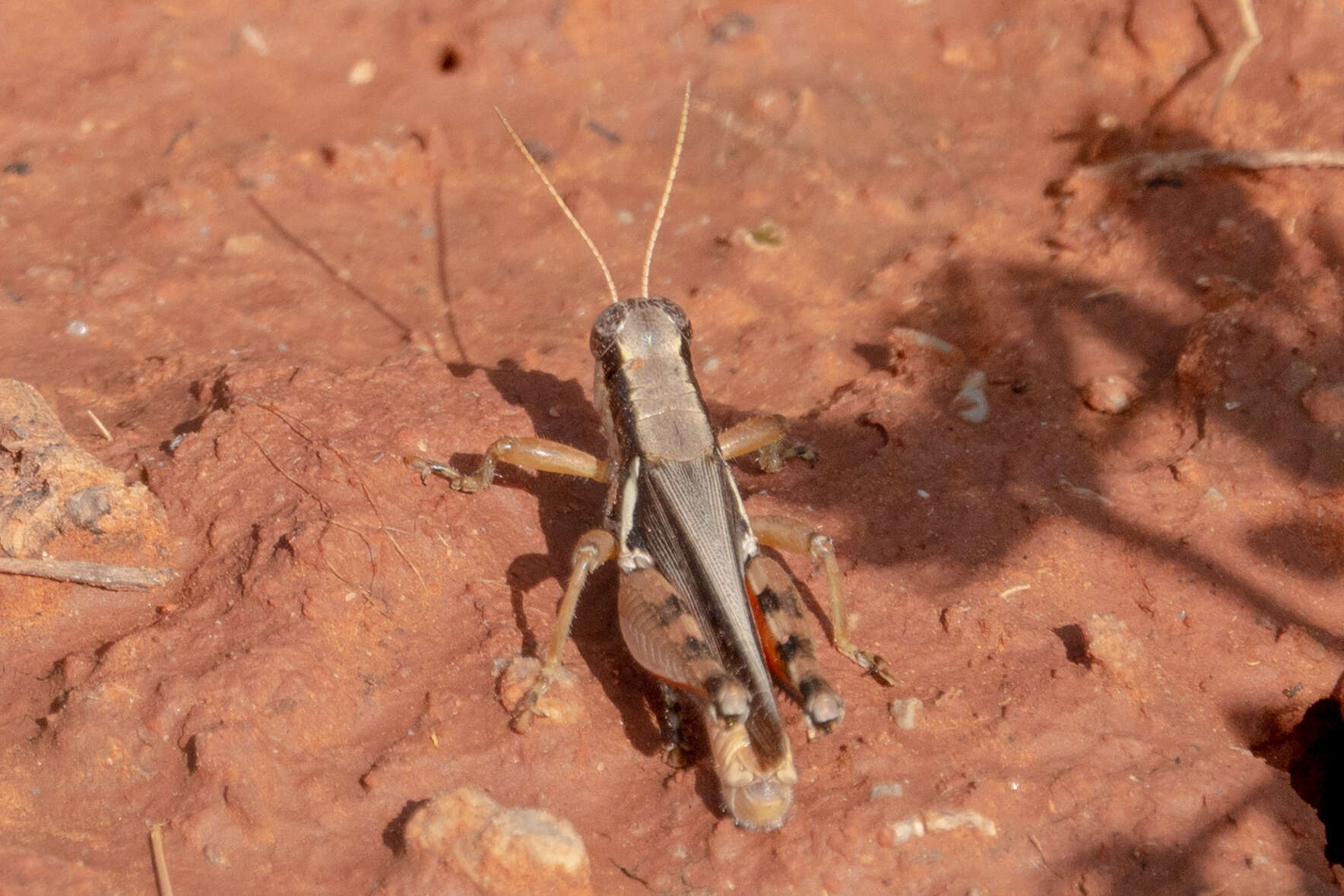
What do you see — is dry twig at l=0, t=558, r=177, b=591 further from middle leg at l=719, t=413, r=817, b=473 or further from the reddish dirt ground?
middle leg at l=719, t=413, r=817, b=473

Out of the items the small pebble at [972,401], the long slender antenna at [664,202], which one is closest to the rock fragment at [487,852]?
the long slender antenna at [664,202]

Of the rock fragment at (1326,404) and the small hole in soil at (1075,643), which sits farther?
the rock fragment at (1326,404)

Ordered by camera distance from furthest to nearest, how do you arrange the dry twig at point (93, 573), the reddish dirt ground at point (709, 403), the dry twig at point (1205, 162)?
the dry twig at point (1205, 162) < the dry twig at point (93, 573) < the reddish dirt ground at point (709, 403)

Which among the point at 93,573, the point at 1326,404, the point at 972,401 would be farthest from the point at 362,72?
the point at 1326,404

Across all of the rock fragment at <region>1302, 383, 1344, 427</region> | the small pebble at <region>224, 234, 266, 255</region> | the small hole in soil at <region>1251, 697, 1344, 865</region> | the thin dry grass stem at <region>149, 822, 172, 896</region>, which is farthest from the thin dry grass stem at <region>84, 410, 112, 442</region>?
the rock fragment at <region>1302, 383, 1344, 427</region>

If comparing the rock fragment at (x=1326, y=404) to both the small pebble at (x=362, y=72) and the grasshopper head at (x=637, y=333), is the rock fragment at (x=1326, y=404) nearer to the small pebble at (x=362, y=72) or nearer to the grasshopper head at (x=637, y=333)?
the grasshopper head at (x=637, y=333)

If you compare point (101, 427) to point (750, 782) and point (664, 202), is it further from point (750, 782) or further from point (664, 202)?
point (750, 782)

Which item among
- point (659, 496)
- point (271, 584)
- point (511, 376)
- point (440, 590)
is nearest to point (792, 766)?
point (659, 496)
